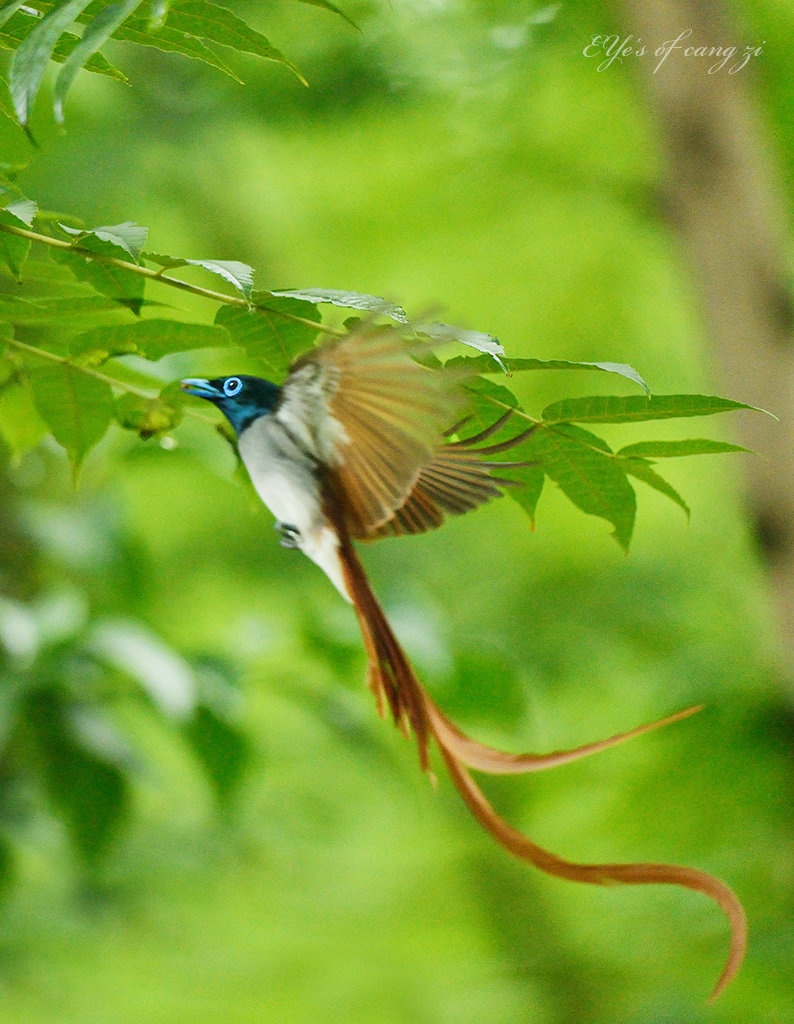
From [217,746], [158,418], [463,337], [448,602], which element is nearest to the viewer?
[463,337]

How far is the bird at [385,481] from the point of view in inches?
9.2

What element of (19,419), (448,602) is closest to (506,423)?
(19,419)

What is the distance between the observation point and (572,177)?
56.8 inches

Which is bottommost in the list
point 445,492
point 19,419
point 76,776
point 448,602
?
point 448,602

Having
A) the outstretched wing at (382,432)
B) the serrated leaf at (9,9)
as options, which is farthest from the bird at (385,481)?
the serrated leaf at (9,9)

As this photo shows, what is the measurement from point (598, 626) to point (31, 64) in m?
1.54

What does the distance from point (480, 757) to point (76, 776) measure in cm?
59

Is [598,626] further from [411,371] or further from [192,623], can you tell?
[411,371]

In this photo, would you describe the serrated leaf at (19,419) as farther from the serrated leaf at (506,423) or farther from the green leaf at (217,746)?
the green leaf at (217,746)

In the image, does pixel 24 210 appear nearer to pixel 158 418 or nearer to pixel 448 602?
pixel 158 418

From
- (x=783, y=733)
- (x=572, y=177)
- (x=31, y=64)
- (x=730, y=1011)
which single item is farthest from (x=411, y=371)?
(x=730, y=1011)

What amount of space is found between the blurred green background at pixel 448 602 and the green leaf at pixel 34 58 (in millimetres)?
→ 792

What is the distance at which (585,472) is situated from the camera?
326 mm

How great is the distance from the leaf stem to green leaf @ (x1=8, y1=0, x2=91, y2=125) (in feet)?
0.12
